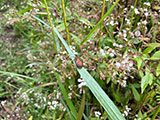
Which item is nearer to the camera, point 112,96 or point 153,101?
point 153,101

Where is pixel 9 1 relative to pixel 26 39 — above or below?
above

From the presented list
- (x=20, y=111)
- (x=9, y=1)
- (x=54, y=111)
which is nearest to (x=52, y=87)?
(x=54, y=111)

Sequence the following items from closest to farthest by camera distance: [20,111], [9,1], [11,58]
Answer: [20,111] < [11,58] < [9,1]

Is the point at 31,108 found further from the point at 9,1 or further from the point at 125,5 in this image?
the point at 9,1

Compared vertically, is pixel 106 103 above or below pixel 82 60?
below

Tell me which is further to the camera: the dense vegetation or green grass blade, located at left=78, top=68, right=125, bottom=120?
the dense vegetation

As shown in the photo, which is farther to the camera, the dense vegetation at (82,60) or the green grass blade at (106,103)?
the dense vegetation at (82,60)

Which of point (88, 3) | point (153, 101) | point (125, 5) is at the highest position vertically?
point (88, 3)

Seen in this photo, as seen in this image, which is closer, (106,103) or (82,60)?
(106,103)
